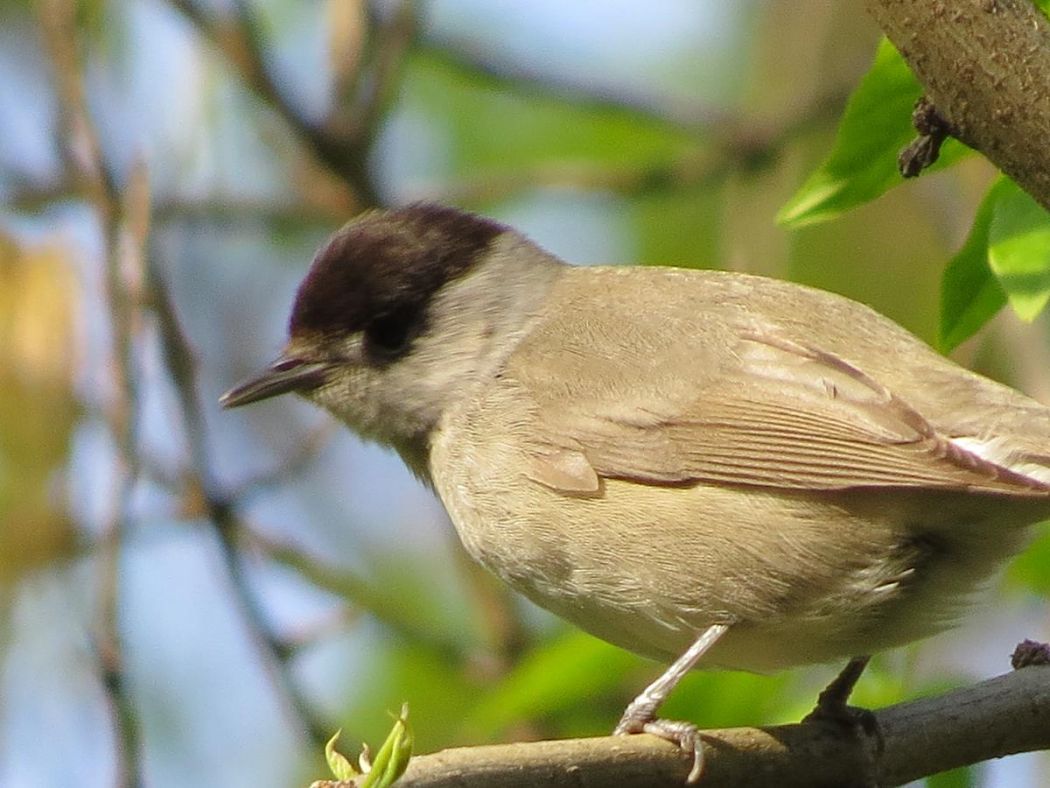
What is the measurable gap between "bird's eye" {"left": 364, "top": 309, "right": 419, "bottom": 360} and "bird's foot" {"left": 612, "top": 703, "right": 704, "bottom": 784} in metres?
1.31

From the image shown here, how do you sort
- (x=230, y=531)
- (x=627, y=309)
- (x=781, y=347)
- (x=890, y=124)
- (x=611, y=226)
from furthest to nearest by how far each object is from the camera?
(x=611, y=226) < (x=230, y=531) < (x=627, y=309) < (x=781, y=347) < (x=890, y=124)

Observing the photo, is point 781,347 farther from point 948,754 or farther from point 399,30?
point 399,30

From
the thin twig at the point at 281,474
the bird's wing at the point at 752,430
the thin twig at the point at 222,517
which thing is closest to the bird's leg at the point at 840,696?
the bird's wing at the point at 752,430

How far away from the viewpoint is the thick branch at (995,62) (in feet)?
8.43

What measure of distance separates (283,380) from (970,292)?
77.4 inches

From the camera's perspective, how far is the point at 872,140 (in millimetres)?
3086

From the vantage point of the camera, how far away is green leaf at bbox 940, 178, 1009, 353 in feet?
9.96

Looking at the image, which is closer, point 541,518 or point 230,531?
point 541,518

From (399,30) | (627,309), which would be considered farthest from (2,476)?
(627,309)

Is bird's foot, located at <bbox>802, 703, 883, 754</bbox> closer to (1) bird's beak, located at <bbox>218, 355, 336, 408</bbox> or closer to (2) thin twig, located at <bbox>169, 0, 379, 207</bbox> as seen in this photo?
(1) bird's beak, located at <bbox>218, 355, 336, 408</bbox>

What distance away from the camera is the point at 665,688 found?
3502 mm

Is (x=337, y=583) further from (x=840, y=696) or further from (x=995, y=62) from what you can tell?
(x=995, y=62)

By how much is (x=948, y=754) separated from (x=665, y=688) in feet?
2.08

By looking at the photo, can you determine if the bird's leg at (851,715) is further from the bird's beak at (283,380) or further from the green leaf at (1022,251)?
the bird's beak at (283,380)
